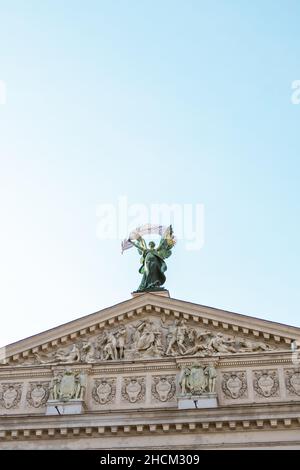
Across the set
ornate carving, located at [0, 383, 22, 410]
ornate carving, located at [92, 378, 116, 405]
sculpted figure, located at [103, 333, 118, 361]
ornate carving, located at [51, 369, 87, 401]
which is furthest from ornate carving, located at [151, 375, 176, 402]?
ornate carving, located at [0, 383, 22, 410]

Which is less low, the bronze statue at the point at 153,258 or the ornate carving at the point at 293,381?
the bronze statue at the point at 153,258

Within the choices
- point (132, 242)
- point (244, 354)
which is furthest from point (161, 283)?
point (244, 354)

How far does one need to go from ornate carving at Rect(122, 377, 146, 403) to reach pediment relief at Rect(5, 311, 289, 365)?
0.90m

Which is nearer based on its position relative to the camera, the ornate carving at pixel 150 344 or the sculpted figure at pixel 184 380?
the sculpted figure at pixel 184 380

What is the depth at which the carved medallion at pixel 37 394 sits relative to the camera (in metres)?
22.9

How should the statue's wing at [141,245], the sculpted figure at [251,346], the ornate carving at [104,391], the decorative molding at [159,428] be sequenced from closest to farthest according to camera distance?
the decorative molding at [159,428], the ornate carving at [104,391], the sculpted figure at [251,346], the statue's wing at [141,245]

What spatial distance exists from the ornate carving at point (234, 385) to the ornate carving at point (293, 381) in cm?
138

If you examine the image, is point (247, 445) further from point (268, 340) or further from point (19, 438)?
point (19, 438)

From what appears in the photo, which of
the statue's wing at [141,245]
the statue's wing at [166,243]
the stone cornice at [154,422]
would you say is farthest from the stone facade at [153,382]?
the statue's wing at [141,245]

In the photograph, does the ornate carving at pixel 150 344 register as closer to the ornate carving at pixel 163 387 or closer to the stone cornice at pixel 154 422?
the ornate carving at pixel 163 387

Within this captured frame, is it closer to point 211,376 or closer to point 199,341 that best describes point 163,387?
point 211,376

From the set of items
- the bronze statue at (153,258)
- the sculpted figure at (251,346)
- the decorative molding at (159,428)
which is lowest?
the decorative molding at (159,428)

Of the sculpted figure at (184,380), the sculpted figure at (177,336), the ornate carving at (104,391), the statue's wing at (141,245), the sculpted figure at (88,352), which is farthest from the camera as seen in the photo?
the statue's wing at (141,245)

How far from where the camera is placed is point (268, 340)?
75.2 feet
